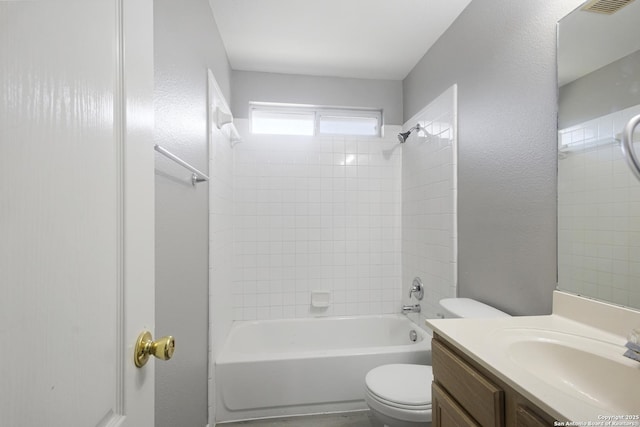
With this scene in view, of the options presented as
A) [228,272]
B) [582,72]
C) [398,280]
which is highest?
[582,72]

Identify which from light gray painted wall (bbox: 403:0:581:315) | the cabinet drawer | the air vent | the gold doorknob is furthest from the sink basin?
the air vent

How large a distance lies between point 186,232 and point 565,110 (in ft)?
5.40

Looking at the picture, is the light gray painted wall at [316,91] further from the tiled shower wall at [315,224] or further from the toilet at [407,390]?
the toilet at [407,390]

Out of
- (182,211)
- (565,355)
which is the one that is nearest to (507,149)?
(565,355)

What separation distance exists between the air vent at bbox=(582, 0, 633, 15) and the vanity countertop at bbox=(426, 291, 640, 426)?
0.98 meters

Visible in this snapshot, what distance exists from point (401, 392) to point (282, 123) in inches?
89.7

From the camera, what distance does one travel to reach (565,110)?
3.50 feet

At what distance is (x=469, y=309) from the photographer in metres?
1.42

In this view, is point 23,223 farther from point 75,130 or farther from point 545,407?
point 545,407

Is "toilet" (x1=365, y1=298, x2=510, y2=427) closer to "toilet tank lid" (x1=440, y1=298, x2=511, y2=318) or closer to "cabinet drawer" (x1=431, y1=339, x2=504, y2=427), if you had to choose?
"toilet tank lid" (x1=440, y1=298, x2=511, y2=318)

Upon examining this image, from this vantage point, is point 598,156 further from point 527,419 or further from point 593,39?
point 527,419

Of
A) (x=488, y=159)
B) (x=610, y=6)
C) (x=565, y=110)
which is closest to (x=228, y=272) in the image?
(x=488, y=159)

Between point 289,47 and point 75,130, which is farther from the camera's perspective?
point 289,47

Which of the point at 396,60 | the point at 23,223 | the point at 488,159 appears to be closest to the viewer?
the point at 23,223
